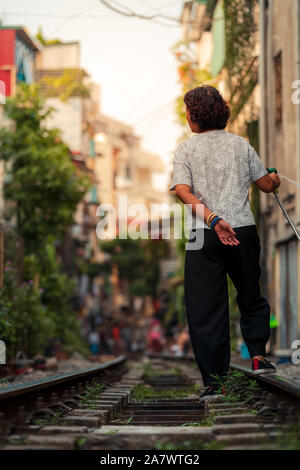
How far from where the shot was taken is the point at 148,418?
5219mm

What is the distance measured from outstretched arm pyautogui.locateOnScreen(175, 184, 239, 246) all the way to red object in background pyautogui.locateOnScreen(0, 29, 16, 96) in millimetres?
25604

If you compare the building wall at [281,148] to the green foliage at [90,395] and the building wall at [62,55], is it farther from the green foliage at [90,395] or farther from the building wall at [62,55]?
the building wall at [62,55]

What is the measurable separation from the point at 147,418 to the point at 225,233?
1.22 metres

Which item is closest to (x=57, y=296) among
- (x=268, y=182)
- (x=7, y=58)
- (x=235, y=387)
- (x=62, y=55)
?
(x=7, y=58)

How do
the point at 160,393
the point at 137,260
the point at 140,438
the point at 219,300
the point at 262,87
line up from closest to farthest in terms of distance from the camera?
the point at 140,438
the point at 219,300
the point at 160,393
the point at 262,87
the point at 137,260

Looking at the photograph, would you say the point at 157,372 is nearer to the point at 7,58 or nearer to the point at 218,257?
the point at 218,257

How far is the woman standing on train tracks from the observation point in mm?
5379

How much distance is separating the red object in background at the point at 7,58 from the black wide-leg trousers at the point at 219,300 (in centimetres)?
2575

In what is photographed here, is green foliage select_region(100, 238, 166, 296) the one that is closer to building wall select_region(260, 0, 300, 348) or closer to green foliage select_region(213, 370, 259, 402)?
building wall select_region(260, 0, 300, 348)

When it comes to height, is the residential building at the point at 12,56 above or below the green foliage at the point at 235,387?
above

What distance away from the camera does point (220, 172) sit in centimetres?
548

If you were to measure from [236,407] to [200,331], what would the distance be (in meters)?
0.59

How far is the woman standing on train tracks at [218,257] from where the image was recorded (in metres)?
5.38

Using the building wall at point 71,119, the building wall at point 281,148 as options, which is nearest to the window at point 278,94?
the building wall at point 281,148
